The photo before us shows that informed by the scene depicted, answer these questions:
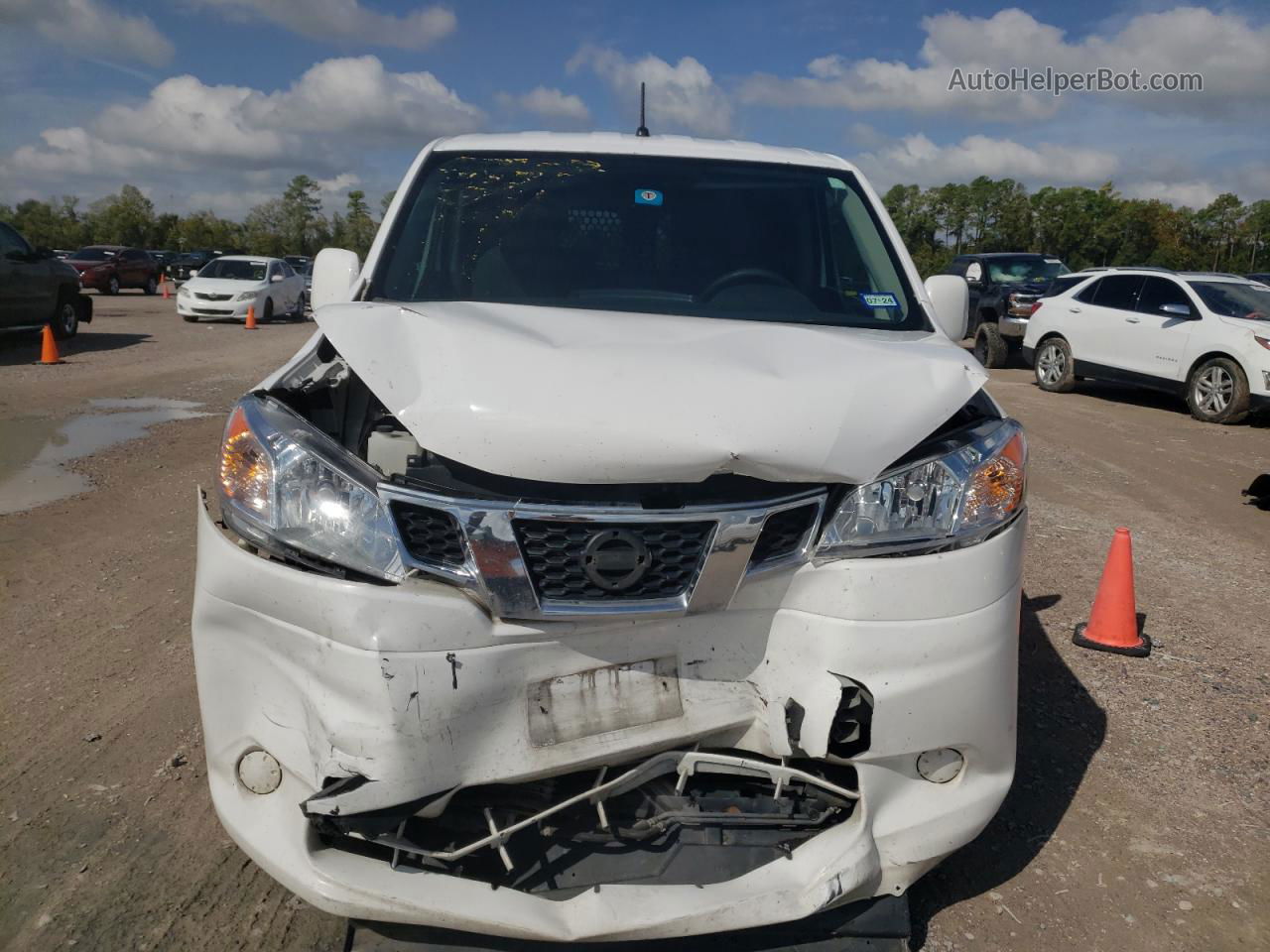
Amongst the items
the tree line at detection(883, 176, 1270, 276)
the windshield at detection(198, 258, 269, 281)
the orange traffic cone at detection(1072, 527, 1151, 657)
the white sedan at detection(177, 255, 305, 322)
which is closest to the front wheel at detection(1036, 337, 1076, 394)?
the orange traffic cone at detection(1072, 527, 1151, 657)

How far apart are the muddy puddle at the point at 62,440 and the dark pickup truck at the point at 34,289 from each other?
199 inches

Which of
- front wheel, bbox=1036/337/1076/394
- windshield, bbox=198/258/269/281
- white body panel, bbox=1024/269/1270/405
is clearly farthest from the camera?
windshield, bbox=198/258/269/281

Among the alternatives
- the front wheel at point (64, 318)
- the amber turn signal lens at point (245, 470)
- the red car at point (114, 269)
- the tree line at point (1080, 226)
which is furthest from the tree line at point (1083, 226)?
the amber turn signal lens at point (245, 470)

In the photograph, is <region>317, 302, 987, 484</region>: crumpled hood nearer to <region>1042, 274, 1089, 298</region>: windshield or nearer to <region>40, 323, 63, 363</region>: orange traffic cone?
<region>40, 323, 63, 363</region>: orange traffic cone

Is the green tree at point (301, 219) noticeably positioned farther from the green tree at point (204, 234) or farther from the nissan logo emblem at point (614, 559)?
the nissan logo emblem at point (614, 559)

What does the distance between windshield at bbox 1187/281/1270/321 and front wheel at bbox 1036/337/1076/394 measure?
72.5 inches

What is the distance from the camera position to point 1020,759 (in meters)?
3.57

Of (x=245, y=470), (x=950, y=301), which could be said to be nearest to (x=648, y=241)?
(x=950, y=301)

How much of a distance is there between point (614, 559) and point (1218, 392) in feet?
39.9

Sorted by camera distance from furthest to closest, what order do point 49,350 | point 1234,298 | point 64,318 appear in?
point 64,318 < point 49,350 < point 1234,298

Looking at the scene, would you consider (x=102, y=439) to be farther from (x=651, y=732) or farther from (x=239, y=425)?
(x=651, y=732)

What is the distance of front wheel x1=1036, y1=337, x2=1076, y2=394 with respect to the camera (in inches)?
564

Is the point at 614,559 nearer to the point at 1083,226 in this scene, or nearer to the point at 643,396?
the point at 643,396

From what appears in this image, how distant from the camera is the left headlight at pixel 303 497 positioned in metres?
2.13
